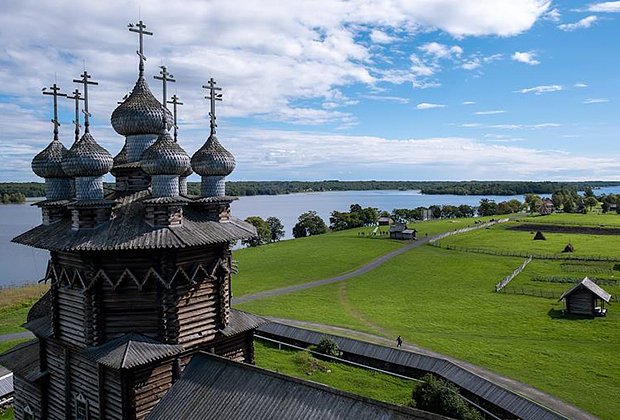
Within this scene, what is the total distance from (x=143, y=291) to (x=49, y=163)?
6.19 meters

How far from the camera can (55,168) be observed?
16.6 metres

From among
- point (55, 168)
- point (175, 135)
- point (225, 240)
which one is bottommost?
point (225, 240)

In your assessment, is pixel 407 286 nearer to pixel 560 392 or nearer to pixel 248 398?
pixel 560 392

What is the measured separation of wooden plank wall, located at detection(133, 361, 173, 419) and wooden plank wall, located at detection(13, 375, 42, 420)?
5086mm

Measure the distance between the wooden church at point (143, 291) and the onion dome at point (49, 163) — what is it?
0.11 ft

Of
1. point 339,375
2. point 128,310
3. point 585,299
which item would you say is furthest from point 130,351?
point 585,299

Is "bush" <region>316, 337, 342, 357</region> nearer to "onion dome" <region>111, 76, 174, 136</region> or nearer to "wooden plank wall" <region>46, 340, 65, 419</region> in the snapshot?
"wooden plank wall" <region>46, 340, 65, 419</region>

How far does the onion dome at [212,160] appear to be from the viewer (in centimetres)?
1605

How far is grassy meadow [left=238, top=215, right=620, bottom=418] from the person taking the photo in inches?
979

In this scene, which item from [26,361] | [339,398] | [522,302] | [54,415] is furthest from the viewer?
[522,302]

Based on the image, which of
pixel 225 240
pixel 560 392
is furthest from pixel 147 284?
pixel 560 392

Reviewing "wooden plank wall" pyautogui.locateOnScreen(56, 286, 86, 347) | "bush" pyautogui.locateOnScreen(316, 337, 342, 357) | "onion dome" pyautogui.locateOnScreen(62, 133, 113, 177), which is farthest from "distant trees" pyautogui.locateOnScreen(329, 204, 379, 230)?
"onion dome" pyautogui.locateOnScreen(62, 133, 113, 177)

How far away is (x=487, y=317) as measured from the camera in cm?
3656

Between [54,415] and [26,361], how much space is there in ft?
9.55
